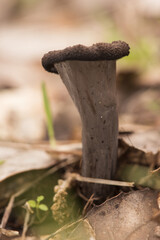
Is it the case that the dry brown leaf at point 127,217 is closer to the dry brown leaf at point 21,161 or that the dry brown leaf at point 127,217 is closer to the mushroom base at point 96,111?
the mushroom base at point 96,111

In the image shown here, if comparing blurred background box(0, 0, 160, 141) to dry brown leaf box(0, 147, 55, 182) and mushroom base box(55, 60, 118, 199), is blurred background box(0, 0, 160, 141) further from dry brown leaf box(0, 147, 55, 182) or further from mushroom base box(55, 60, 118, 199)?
dry brown leaf box(0, 147, 55, 182)

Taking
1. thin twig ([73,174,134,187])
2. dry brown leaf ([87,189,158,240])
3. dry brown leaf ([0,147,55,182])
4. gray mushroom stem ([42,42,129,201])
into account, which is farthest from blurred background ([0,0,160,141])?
dry brown leaf ([87,189,158,240])

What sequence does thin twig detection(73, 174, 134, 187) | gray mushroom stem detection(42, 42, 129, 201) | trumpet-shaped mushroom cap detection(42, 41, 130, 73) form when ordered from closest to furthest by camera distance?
trumpet-shaped mushroom cap detection(42, 41, 130, 73)
gray mushroom stem detection(42, 42, 129, 201)
thin twig detection(73, 174, 134, 187)

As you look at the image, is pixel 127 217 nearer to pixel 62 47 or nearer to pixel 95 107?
pixel 95 107

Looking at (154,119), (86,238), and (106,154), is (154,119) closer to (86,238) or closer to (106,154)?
(106,154)

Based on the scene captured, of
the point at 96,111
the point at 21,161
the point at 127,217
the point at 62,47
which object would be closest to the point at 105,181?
the point at 127,217

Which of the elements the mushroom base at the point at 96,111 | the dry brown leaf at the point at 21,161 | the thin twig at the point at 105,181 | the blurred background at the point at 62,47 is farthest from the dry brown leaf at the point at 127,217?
the blurred background at the point at 62,47
